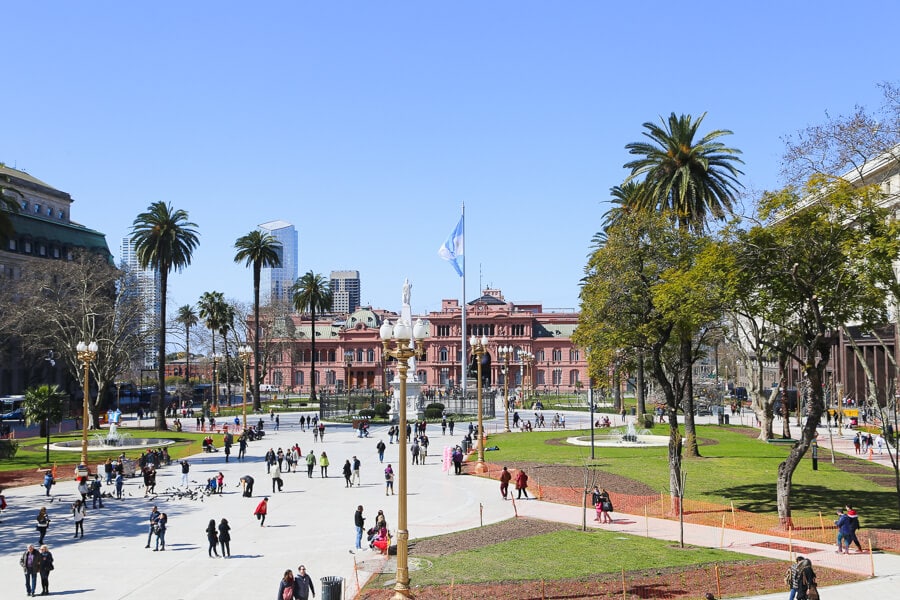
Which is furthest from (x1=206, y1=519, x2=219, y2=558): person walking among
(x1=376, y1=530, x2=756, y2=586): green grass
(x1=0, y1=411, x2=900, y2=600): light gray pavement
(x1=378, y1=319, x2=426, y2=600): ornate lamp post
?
(x1=378, y1=319, x2=426, y2=600): ornate lamp post

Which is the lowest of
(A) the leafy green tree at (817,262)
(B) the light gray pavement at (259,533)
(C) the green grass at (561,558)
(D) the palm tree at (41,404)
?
(B) the light gray pavement at (259,533)

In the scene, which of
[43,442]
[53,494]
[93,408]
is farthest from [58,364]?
[53,494]

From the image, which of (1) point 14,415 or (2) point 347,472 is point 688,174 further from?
(1) point 14,415

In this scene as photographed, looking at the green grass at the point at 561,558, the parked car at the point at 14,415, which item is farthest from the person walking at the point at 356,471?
the parked car at the point at 14,415

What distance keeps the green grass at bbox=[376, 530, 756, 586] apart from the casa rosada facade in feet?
359

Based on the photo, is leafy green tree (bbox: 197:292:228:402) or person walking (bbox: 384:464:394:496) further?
leafy green tree (bbox: 197:292:228:402)

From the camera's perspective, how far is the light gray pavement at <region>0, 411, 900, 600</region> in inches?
728

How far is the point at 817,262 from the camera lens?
74.6ft

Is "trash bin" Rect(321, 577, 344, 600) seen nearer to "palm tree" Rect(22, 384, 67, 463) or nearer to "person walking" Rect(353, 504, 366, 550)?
"person walking" Rect(353, 504, 366, 550)

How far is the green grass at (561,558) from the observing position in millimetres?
18266

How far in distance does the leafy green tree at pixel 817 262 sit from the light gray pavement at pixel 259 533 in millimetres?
5527

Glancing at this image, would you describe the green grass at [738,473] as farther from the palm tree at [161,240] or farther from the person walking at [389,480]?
the palm tree at [161,240]

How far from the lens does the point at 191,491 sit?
103 feet

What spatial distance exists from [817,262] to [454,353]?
114950 mm
